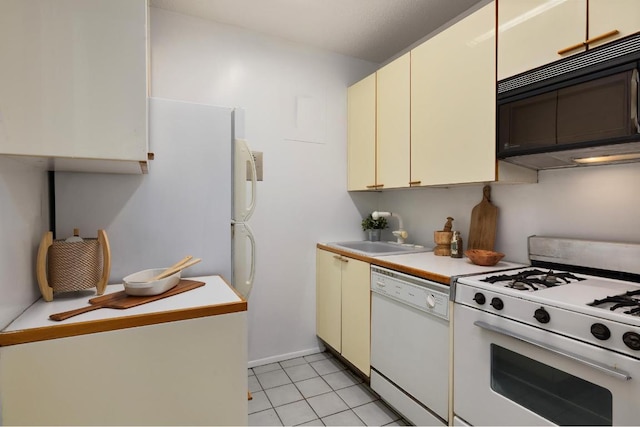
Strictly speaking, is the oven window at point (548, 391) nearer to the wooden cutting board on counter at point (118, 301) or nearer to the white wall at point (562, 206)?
the white wall at point (562, 206)

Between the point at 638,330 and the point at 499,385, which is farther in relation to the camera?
the point at 499,385

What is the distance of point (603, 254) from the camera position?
4.77ft

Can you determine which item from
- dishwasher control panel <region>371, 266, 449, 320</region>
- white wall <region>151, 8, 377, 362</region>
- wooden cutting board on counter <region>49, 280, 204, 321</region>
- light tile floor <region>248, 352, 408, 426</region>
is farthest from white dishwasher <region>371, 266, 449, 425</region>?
wooden cutting board on counter <region>49, 280, 204, 321</region>

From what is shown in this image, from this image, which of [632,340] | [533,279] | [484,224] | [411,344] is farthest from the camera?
[484,224]

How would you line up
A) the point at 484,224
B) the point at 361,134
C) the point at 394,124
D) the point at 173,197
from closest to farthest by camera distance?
the point at 173,197 → the point at 484,224 → the point at 394,124 → the point at 361,134

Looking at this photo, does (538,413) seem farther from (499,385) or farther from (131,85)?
(131,85)

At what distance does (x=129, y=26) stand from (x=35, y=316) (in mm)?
1005

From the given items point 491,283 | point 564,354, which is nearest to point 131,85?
point 491,283

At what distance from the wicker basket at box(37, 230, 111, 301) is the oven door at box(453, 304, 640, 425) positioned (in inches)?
61.8

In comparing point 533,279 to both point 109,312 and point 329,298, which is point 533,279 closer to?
point 329,298

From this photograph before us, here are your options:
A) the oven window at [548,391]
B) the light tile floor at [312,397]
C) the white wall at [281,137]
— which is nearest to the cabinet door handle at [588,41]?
the oven window at [548,391]

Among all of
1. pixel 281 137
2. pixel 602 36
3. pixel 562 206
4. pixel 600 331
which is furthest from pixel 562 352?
pixel 281 137

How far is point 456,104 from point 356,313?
1.49m

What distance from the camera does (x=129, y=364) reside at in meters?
1.03
